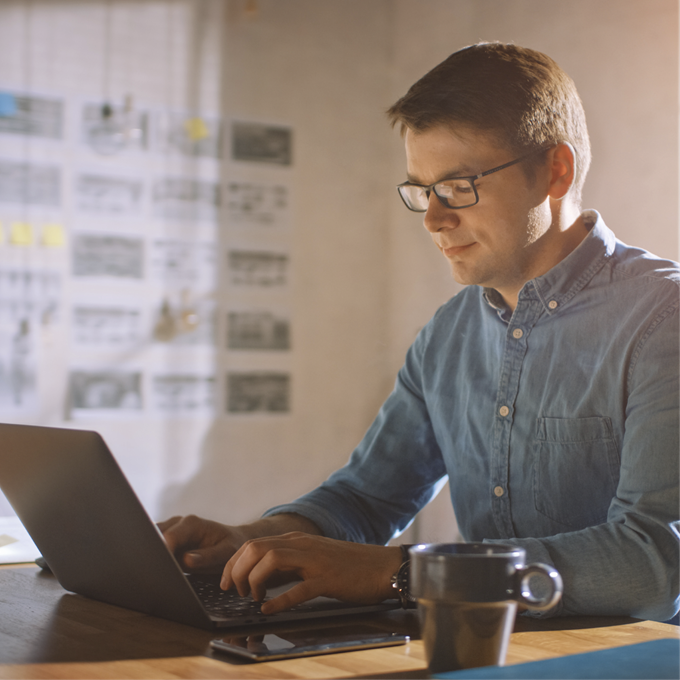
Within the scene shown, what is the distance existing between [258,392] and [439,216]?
2389mm

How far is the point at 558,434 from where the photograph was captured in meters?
1.13

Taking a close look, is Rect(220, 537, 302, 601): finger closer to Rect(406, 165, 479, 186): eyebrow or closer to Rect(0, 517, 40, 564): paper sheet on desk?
Rect(0, 517, 40, 564): paper sheet on desk

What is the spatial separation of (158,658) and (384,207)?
3300 millimetres

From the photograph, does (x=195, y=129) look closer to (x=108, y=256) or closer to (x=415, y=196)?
(x=108, y=256)

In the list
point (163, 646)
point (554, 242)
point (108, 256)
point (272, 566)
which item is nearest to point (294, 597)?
point (272, 566)

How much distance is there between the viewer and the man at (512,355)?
3.42 feet

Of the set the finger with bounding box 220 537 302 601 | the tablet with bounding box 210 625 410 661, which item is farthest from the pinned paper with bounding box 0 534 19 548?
the tablet with bounding box 210 625 410 661

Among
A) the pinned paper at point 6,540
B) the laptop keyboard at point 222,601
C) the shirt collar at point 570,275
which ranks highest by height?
the shirt collar at point 570,275

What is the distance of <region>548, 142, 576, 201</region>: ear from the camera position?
1226mm

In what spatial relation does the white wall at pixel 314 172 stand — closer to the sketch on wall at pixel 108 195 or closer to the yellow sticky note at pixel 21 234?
the sketch on wall at pixel 108 195

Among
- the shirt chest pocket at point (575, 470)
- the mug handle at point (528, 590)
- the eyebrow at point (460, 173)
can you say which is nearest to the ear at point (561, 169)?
the eyebrow at point (460, 173)

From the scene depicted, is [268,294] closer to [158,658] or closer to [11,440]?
[11,440]

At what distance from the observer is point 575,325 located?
3.78 feet

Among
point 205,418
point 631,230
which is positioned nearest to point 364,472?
point 631,230
